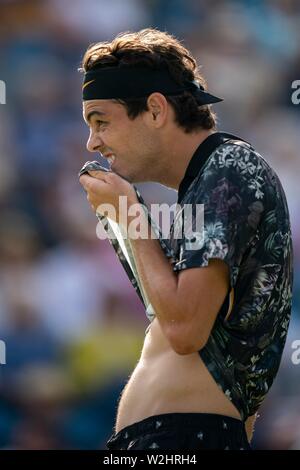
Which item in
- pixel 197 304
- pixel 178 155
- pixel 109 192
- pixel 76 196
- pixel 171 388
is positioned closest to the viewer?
pixel 197 304

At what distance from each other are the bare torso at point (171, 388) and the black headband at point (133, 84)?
63 centimetres

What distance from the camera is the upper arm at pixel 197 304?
99.7 inches

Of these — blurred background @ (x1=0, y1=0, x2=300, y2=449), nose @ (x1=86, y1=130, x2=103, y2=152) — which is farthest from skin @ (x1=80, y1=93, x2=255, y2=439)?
blurred background @ (x1=0, y1=0, x2=300, y2=449)

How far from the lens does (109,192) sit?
2754 millimetres

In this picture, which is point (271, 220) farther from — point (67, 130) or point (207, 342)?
point (67, 130)

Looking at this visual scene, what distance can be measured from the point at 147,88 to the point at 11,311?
3.01 meters

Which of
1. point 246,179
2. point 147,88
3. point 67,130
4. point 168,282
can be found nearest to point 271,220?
point 246,179

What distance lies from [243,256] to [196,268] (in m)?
0.16

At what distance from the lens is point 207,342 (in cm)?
263

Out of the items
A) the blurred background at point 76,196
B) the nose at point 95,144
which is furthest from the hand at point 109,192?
the blurred background at point 76,196

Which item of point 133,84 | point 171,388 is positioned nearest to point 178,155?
point 133,84

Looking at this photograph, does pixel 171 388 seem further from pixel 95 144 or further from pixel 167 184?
pixel 95 144

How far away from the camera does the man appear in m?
2.57

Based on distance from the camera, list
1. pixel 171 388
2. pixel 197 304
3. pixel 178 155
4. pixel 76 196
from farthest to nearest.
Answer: pixel 76 196, pixel 178 155, pixel 171 388, pixel 197 304
